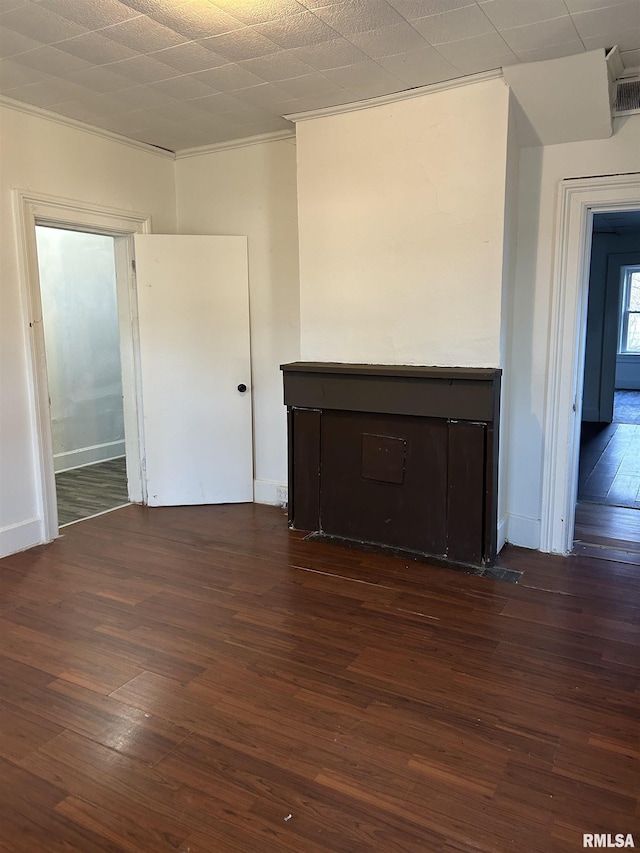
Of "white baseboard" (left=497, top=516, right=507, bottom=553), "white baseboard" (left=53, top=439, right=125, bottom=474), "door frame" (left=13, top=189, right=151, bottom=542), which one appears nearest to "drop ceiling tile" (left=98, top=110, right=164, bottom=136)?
"door frame" (left=13, top=189, right=151, bottom=542)

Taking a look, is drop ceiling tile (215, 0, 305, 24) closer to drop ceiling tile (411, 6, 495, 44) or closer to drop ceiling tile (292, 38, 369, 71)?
drop ceiling tile (292, 38, 369, 71)

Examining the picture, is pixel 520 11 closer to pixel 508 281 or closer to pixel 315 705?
pixel 508 281

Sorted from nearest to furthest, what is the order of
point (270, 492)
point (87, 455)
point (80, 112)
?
point (80, 112) < point (270, 492) < point (87, 455)

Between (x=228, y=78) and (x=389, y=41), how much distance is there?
909 millimetres

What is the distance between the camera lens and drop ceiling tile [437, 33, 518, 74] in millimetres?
2740

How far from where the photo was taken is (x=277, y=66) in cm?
302

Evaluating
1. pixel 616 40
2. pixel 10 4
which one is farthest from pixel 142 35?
pixel 616 40

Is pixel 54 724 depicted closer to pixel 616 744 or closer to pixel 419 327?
pixel 616 744

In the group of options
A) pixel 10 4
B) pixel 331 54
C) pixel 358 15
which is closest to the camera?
pixel 10 4

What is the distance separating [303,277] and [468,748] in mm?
2834

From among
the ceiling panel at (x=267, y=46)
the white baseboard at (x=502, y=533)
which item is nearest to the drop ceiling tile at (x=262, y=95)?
the ceiling panel at (x=267, y=46)

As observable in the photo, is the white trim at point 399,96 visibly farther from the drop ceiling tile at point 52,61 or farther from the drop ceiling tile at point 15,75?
the drop ceiling tile at point 15,75

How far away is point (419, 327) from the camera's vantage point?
351 centimetres

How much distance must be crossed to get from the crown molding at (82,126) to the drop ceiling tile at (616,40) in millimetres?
2934
